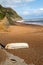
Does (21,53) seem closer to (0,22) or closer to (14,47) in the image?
(14,47)

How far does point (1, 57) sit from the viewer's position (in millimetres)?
10578

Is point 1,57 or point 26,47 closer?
point 1,57

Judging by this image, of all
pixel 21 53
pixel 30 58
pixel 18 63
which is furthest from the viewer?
pixel 21 53

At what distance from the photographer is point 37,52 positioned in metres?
14.1

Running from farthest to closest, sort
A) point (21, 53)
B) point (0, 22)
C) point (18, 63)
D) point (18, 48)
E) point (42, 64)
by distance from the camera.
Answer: point (0, 22) → point (18, 48) → point (21, 53) → point (42, 64) → point (18, 63)

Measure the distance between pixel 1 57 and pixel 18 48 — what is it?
14.2 feet

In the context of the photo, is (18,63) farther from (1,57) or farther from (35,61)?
(35,61)

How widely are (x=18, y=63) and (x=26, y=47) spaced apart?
15.7ft

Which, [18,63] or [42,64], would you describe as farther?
[42,64]

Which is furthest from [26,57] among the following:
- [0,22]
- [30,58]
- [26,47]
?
[0,22]

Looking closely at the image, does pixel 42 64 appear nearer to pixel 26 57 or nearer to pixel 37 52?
pixel 26 57

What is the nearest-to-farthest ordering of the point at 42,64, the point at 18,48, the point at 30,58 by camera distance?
the point at 42,64 → the point at 30,58 → the point at 18,48

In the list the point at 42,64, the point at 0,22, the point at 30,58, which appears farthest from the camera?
the point at 0,22

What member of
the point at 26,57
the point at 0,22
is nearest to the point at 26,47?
the point at 26,57
